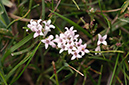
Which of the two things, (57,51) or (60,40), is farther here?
(57,51)

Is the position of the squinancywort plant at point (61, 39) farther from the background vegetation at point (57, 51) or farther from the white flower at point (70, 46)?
the background vegetation at point (57, 51)

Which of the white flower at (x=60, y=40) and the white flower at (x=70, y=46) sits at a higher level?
the white flower at (x=60, y=40)

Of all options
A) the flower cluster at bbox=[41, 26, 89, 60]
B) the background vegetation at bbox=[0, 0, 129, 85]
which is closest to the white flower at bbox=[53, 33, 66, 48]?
the flower cluster at bbox=[41, 26, 89, 60]

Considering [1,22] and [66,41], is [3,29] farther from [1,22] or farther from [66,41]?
[66,41]

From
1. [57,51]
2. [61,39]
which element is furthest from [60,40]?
[57,51]

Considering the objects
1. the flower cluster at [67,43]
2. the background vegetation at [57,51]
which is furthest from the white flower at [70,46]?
the background vegetation at [57,51]

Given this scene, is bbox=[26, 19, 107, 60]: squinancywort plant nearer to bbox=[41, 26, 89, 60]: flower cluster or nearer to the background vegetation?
bbox=[41, 26, 89, 60]: flower cluster

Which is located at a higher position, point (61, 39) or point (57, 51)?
point (61, 39)

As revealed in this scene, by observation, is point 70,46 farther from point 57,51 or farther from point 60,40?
point 57,51

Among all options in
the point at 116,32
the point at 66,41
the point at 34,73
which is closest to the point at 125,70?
the point at 116,32

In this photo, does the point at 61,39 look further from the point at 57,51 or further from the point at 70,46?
the point at 57,51

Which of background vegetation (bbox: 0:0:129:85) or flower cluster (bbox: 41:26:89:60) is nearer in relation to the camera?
flower cluster (bbox: 41:26:89:60)
